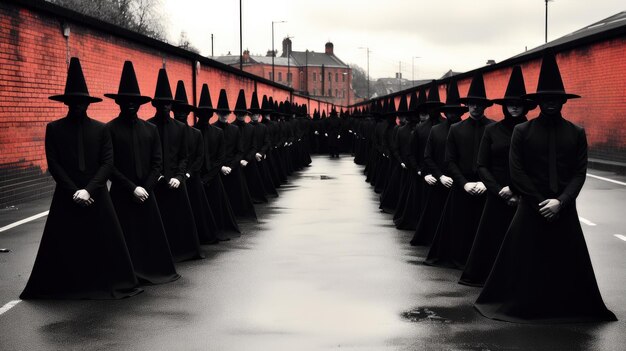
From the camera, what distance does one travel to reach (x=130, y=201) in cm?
854

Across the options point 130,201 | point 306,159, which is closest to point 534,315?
point 130,201

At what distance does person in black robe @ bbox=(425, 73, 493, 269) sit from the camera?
9.06m

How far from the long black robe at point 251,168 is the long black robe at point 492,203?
7851 millimetres

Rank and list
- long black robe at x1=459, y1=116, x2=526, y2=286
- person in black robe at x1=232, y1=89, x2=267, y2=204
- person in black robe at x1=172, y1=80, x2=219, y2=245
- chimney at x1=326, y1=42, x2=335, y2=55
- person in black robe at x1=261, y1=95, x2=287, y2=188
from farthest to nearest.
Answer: chimney at x1=326, y1=42, x2=335, y2=55, person in black robe at x1=261, y1=95, x2=287, y2=188, person in black robe at x1=232, y1=89, x2=267, y2=204, person in black robe at x1=172, y1=80, x2=219, y2=245, long black robe at x1=459, y1=116, x2=526, y2=286

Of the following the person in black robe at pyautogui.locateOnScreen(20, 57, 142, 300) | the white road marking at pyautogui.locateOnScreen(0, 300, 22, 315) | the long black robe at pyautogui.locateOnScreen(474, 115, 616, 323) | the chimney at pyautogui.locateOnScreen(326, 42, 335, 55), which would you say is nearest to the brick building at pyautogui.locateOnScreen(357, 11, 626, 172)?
the long black robe at pyautogui.locateOnScreen(474, 115, 616, 323)

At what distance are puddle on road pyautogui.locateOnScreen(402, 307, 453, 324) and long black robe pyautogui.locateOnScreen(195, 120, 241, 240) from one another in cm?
513

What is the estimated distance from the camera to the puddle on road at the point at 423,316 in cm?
684

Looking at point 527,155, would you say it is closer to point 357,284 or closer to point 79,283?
point 357,284

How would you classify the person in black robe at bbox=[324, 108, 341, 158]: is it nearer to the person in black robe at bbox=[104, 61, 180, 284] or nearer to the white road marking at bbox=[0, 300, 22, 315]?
the person in black robe at bbox=[104, 61, 180, 284]

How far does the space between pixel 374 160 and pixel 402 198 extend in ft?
30.1

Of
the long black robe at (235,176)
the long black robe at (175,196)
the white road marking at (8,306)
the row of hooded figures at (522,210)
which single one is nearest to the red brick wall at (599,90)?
the long black robe at (235,176)

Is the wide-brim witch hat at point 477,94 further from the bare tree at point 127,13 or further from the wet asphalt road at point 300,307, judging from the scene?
the bare tree at point 127,13

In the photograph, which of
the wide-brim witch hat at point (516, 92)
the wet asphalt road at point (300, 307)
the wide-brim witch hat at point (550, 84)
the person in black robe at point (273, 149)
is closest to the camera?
the wet asphalt road at point (300, 307)

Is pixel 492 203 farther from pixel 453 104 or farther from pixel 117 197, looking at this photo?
pixel 117 197
